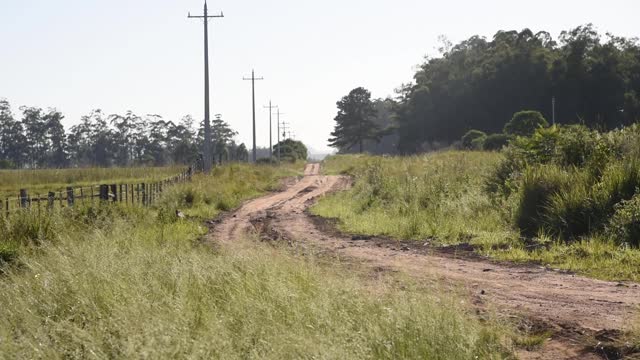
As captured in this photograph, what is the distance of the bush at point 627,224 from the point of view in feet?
37.4

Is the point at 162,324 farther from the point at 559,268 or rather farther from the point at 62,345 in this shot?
the point at 559,268

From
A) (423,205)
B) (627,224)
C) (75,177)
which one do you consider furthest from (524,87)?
(627,224)

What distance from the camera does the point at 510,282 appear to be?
924 cm

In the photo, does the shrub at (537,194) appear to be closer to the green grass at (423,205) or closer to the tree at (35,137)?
the green grass at (423,205)

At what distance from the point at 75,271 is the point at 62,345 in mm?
2408

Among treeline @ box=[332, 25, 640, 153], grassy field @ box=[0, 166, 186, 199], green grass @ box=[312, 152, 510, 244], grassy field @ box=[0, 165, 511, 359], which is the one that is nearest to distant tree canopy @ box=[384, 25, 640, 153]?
treeline @ box=[332, 25, 640, 153]

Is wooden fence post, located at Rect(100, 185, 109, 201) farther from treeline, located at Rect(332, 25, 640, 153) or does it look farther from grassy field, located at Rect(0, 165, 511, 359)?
treeline, located at Rect(332, 25, 640, 153)

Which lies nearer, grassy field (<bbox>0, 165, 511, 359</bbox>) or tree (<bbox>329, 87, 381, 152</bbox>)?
grassy field (<bbox>0, 165, 511, 359</bbox>)

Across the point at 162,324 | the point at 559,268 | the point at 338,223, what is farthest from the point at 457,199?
the point at 162,324

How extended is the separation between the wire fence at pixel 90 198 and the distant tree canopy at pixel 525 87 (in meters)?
48.3

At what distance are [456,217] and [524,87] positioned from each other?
6606 cm

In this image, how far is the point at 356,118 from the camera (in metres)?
110

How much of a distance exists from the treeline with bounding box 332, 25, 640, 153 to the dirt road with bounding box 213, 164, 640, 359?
180ft

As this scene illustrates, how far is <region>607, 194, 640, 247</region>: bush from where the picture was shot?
11.4 m
